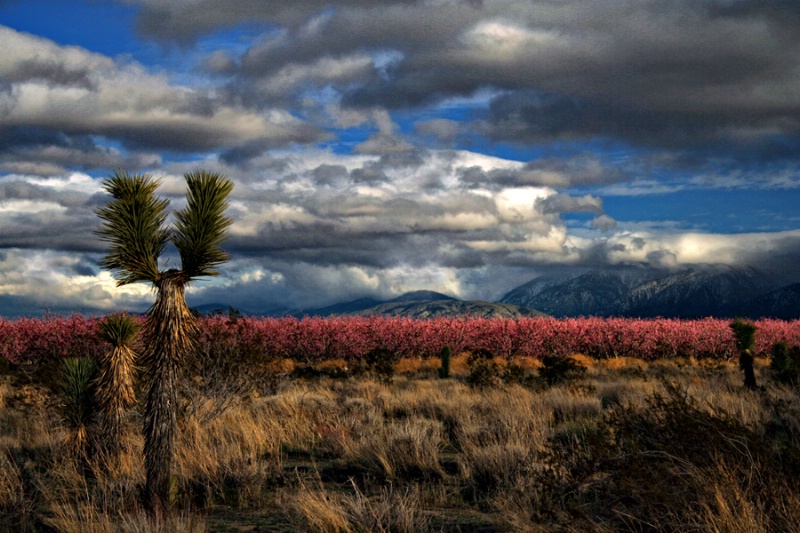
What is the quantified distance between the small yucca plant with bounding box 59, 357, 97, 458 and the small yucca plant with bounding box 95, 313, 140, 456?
0.18 metres

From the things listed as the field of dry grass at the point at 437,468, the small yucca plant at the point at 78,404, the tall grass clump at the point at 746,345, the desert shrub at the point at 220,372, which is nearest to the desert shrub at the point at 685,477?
the field of dry grass at the point at 437,468

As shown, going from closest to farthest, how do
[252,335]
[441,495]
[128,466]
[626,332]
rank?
[441,495], [128,466], [252,335], [626,332]

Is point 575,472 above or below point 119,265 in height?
below

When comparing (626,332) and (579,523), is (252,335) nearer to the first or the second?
(579,523)

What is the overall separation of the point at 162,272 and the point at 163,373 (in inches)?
36.7

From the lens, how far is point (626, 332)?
37938 mm

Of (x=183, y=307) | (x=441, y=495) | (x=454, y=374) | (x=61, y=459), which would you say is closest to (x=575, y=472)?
(x=441, y=495)

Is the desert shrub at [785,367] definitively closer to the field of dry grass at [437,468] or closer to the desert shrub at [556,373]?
the field of dry grass at [437,468]

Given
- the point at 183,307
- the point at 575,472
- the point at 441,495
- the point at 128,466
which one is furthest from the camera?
the point at 128,466

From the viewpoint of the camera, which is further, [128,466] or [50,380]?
[50,380]

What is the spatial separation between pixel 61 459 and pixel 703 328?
3869 cm

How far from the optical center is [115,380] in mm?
8758

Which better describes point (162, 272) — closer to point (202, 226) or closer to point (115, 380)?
point (202, 226)

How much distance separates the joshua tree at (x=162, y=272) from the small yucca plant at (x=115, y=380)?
2.85 metres
